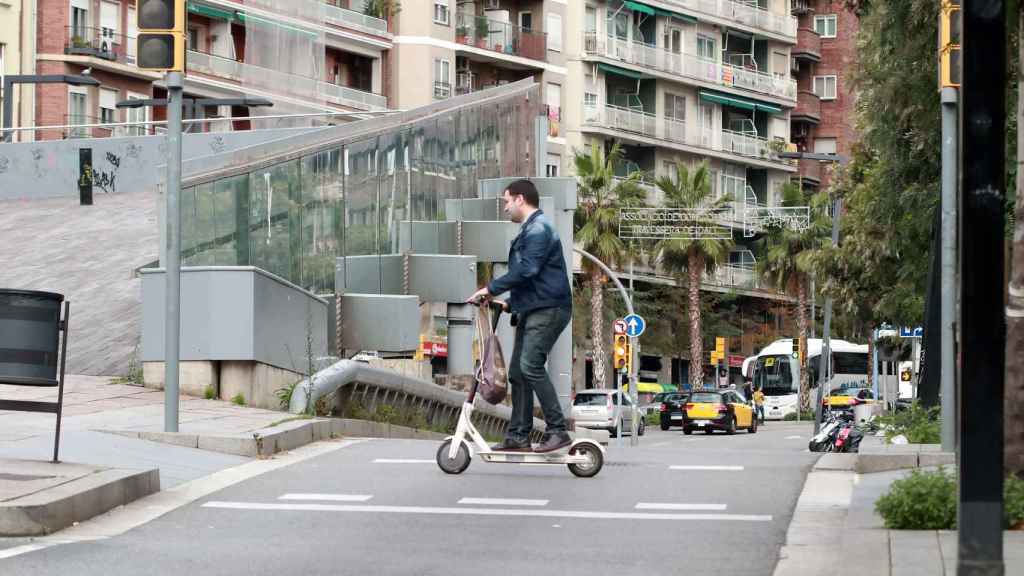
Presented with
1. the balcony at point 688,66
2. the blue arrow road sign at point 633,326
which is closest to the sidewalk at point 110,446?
the blue arrow road sign at point 633,326

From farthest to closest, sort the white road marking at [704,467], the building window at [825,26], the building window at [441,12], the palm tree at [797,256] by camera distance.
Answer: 1. the building window at [825,26]
2. the building window at [441,12]
3. the palm tree at [797,256]
4. the white road marking at [704,467]

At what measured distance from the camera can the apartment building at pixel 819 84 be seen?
9950 cm

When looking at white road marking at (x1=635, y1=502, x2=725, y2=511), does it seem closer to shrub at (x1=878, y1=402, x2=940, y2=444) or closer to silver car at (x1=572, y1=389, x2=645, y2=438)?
shrub at (x1=878, y1=402, x2=940, y2=444)

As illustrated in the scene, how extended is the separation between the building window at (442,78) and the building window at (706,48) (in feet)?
57.5

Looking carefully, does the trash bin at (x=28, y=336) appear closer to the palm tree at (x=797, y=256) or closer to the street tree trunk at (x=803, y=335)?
the palm tree at (x=797, y=256)

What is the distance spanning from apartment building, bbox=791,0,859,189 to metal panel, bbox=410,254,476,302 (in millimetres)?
68760

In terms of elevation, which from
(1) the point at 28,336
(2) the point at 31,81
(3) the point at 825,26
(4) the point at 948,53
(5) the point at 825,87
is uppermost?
(3) the point at 825,26

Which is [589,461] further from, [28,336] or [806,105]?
[806,105]

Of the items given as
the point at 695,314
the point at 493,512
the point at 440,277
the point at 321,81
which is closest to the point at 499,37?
the point at 695,314

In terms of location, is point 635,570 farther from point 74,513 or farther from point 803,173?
point 803,173

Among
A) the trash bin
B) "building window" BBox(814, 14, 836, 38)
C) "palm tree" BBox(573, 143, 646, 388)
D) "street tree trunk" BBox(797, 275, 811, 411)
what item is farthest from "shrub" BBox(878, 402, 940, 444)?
"building window" BBox(814, 14, 836, 38)

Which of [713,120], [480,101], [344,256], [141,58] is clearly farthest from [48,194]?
[713,120]

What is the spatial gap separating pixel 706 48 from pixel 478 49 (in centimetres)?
1666

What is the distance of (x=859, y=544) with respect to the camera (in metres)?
8.37
